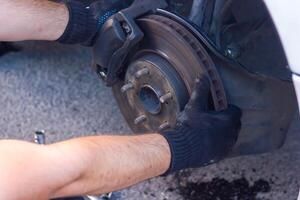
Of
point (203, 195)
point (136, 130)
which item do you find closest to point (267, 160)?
point (203, 195)

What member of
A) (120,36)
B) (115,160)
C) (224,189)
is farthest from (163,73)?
(224,189)

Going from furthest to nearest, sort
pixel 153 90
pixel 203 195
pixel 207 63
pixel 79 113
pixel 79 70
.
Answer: pixel 79 70
pixel 79 113
pixel 203 195
pixel 153 90
pixel 207 63

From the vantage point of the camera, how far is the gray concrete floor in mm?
1919

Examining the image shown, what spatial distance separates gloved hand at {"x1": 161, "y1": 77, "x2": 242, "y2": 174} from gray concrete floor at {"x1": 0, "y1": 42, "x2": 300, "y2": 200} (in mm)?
285

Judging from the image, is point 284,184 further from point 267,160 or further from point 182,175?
point 182,175

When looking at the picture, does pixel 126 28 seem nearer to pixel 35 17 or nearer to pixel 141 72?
pixel 141 72

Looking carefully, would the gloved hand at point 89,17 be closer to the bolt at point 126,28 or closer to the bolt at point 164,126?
the bolt at point 126,28

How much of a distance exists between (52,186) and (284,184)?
2.70 ft

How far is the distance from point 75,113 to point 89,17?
47 centimetres

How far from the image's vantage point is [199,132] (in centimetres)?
165

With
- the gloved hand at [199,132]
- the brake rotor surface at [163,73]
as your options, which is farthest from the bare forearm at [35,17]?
the gloved hand at [199,132]

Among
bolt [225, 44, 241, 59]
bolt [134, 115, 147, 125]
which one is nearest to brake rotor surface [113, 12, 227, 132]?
bolt [134, 115, 147, 125]

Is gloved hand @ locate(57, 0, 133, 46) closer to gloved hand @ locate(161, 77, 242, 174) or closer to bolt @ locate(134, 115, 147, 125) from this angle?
bolt @ locate(134, 115, 147, 125)

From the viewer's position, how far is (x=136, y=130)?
1.90 m
